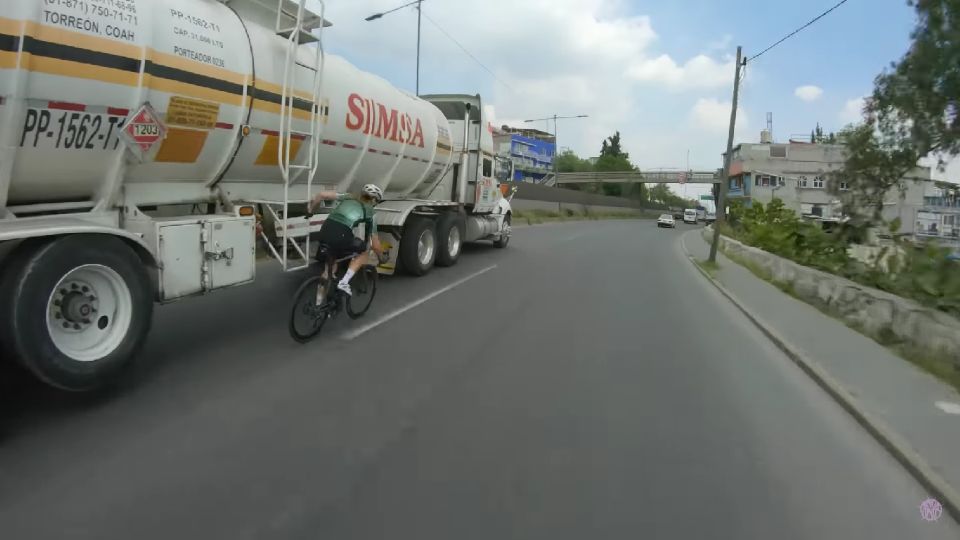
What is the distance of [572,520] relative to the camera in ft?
10.7

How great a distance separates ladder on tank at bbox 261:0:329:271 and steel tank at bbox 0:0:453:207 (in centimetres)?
5

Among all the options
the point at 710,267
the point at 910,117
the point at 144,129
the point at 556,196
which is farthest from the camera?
the point at 556,196

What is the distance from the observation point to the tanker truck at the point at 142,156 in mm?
4184

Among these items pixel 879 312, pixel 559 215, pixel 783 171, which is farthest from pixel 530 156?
pixel 879 312

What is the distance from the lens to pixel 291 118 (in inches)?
269

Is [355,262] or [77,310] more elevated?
[355,262]

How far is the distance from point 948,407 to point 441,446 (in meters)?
4.32

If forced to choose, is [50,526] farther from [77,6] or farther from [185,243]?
[77,6]

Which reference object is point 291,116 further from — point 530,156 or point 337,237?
point 530,156

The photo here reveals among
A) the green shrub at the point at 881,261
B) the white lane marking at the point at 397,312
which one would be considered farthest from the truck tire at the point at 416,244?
the green shrub at the point at 881,261

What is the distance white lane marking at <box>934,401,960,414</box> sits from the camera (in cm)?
516

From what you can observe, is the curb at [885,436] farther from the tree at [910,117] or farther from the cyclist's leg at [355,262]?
the tree at [910,117]

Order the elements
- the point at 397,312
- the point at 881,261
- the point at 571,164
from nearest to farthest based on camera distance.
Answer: the point at 397,312
the point at 881,261
the point at 571,164

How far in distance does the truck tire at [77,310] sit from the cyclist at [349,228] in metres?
2.28
